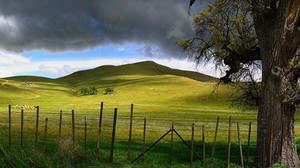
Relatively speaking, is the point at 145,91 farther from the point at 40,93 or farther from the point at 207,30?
the point at 207,30

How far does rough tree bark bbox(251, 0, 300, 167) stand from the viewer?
73.8 feet

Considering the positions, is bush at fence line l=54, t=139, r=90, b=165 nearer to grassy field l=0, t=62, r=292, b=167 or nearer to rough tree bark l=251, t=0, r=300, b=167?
grassy field l=0, t=62, r=292, b=167

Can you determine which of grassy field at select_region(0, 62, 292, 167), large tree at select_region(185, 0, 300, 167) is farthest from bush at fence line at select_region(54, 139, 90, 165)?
large tree at select_region(185, 0, 300, 167)

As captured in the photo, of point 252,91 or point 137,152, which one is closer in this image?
point 137,152

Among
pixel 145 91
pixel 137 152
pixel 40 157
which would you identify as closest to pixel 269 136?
pixel 137 152

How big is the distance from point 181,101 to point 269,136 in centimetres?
10434

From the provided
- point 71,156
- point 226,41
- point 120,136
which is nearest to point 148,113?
point 120,136

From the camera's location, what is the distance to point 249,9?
2408 centimetres

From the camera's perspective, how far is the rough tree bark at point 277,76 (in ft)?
73.8

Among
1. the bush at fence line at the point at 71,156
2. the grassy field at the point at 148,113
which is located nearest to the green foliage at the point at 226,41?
the grassy field at the point at 148,113

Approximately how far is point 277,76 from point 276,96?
1103 millimetres

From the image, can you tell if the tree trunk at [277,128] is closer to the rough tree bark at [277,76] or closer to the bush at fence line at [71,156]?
the rough tree bark at [277,76]

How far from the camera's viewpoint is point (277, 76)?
74.5ft

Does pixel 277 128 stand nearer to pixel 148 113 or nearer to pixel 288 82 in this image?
pixel 288 82
